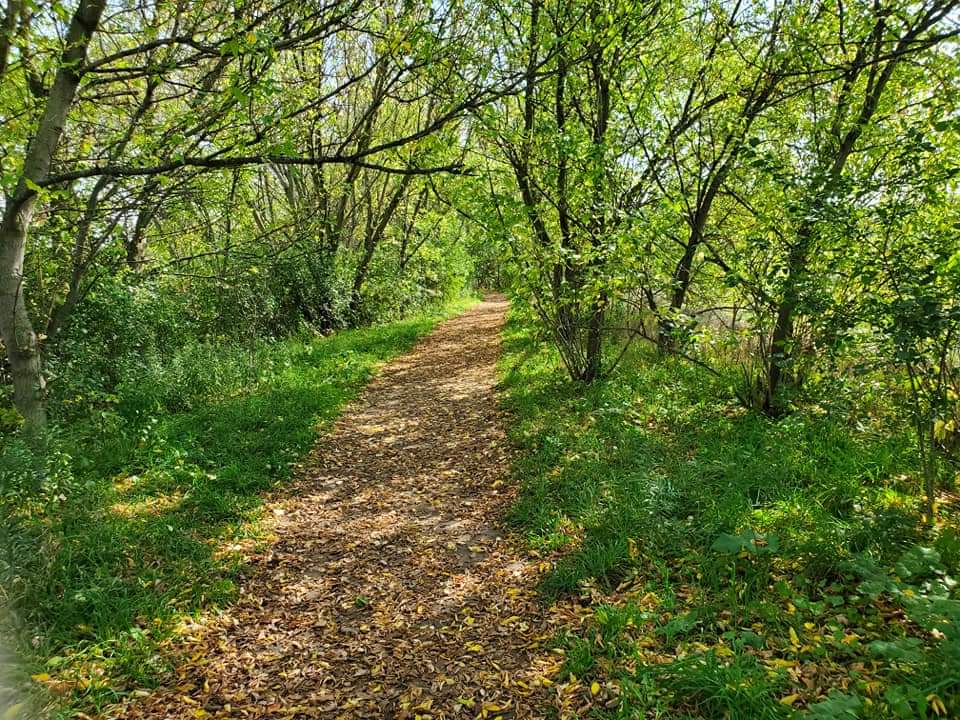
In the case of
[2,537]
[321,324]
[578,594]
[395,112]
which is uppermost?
[395,112]

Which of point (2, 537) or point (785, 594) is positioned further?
point (2, 537)

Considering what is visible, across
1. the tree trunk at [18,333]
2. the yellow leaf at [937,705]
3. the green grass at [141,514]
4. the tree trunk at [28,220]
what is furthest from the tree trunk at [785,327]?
the tree trunk at [18,333]

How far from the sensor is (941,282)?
3.86m

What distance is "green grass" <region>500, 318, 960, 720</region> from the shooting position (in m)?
2.70

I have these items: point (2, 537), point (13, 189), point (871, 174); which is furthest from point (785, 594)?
point (13, 189)

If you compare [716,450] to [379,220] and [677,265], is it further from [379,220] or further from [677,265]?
[379,220]

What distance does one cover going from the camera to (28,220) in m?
4.86

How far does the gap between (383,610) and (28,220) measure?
15.7ft

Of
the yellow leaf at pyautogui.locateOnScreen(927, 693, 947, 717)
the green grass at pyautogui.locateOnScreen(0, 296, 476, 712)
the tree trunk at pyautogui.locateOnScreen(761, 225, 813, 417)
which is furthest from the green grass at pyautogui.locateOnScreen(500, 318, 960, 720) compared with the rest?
the green grass at pyautogui.locateOnScreen(0, 296, 476, 712)

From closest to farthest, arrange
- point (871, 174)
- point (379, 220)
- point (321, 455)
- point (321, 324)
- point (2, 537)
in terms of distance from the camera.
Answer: point (2, 537) → point (871, 174) → point (321, 455) → point (321, 324) → point (379, 220)

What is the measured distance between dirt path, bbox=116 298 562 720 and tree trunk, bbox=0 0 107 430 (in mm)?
2677

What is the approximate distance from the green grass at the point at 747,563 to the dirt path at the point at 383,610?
38 centimetres

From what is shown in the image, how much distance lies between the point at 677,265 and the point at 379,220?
456 inches

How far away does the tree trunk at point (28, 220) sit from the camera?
4.41 metres
